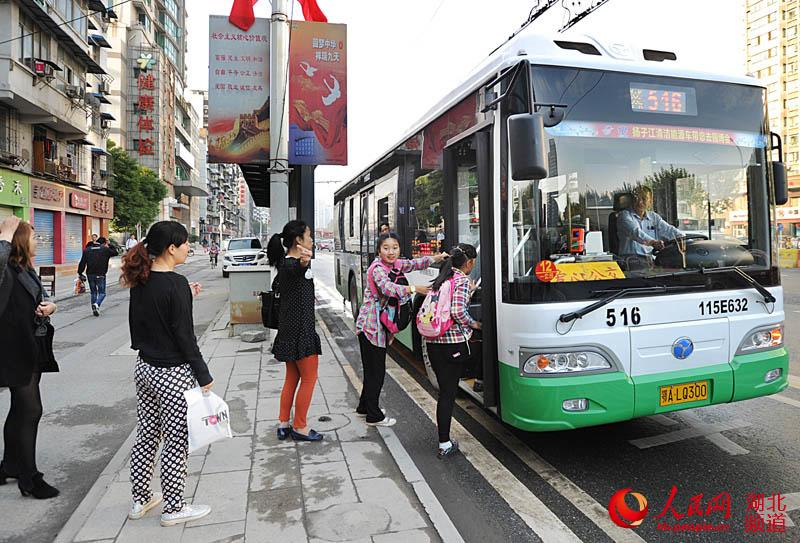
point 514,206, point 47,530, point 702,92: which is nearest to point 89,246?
point 47,530

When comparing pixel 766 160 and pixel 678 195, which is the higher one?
pixel 766 160

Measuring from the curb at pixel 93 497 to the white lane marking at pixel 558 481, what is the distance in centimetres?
301

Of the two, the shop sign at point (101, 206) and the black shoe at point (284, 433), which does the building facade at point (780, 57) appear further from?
the black shoe at point (284, 433)

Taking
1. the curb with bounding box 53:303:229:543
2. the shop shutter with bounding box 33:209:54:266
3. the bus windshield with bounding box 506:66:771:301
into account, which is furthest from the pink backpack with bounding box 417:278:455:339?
the shop shutter with bounding box 33:209:54:266

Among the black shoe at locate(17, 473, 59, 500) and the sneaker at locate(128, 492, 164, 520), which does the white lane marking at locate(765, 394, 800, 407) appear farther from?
the black shoe at locate(17, 473, 59, 500)

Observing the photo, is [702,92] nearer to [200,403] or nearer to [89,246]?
[200,403]

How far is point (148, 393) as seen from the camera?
3201mm

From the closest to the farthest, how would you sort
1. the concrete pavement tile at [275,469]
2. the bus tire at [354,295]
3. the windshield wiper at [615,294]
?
the windshield wiper at [615,294], the concrete pavement tile at [275,469], the bus tire at [354,295]

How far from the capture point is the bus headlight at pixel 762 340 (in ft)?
13.5

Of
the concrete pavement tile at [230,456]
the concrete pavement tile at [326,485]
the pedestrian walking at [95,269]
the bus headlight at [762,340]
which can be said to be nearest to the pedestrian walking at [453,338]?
the concrete pavement tile at [326,485]

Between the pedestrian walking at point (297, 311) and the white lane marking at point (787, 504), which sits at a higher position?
the pedestrian walking at point (297, 311)

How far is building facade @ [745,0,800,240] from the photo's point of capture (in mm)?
57594

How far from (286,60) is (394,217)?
360cm

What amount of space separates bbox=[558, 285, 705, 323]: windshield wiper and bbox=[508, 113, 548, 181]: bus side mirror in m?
0.93
